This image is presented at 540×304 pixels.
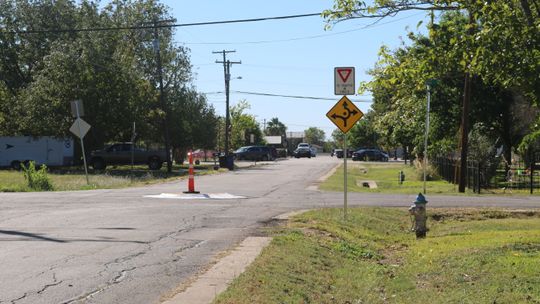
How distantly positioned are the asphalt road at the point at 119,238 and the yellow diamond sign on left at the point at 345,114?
2.58 metres

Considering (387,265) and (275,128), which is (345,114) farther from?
(275,128)

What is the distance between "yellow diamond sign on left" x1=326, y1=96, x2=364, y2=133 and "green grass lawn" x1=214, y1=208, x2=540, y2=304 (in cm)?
204

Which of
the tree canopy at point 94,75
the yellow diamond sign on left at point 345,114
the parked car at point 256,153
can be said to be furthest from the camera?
the parked car at point 256,153

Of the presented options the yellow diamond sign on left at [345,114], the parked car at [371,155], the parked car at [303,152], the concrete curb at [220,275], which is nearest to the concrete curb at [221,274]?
the concrete curb at [220,275]

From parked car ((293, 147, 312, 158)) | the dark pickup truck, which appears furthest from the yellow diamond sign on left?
parked car ((293, 147, 312, 158))

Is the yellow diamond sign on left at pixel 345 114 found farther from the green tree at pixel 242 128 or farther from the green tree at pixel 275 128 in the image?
the green tree at pixel 275 128

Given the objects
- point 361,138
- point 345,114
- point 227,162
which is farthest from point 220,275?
point 361,138

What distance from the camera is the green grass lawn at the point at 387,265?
721 centimetres

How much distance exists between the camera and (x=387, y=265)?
32.5 ft

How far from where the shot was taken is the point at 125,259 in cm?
850

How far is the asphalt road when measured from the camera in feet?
22.7

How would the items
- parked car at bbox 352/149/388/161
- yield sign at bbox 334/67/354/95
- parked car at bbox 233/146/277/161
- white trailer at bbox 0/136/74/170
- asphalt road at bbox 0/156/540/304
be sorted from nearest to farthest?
asphalt road at bbox 0/156/540/304
yield sign at bbox 334/67/354/95
white trailer at bbox 0/136/74/170
parked car at bbox 233/146/277/161
parked car at bbox 352/149/388/161

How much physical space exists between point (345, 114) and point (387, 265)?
4081 millimetres

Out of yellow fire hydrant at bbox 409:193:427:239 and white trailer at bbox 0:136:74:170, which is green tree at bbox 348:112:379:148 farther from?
yellow fire hydrant at bbox 409:193:427:239
